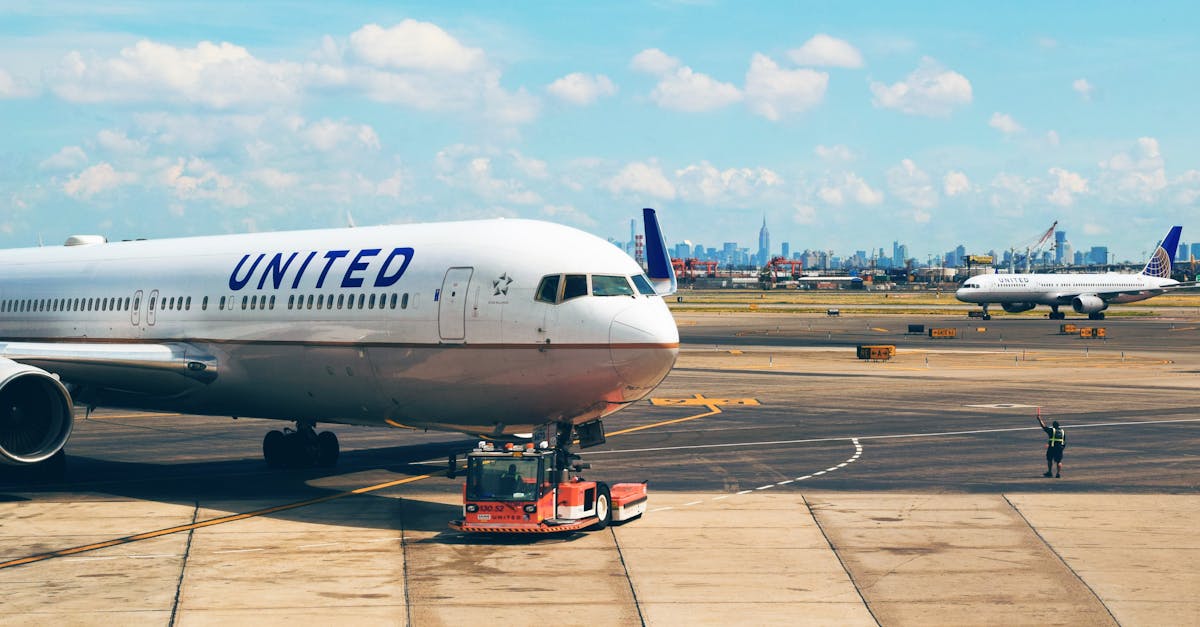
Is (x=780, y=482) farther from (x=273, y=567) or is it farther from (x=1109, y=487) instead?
(x=273, y=567)

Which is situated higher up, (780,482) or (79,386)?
(79,386)

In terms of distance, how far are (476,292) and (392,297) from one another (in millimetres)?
2203

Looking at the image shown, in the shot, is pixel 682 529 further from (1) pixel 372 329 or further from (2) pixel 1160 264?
(2) pixel 1160 264

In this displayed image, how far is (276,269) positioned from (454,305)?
6107mm

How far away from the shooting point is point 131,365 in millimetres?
28781

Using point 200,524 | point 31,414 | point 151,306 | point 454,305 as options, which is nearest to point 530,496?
point 454,305

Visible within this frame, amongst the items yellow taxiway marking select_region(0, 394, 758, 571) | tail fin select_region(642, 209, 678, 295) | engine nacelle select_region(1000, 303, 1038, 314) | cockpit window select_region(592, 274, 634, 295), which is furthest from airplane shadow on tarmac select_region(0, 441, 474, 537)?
engine nacelle select_region(1000, 303, 1038, 314)

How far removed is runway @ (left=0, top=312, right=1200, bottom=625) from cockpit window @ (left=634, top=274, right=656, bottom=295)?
452cm

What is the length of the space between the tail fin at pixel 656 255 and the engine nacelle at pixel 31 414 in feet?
132

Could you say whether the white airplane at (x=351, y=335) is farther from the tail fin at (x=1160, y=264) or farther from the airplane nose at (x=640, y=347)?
the tail fin at (x=1160, y=264)

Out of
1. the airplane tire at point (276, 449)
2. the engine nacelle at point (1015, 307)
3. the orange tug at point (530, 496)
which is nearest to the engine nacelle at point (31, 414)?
the airplane tire at point (276, 449)

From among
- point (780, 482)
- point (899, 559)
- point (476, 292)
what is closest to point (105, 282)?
point (476, 292)

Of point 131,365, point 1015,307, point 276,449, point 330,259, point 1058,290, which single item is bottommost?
point 276,449

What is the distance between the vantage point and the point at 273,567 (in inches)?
799
